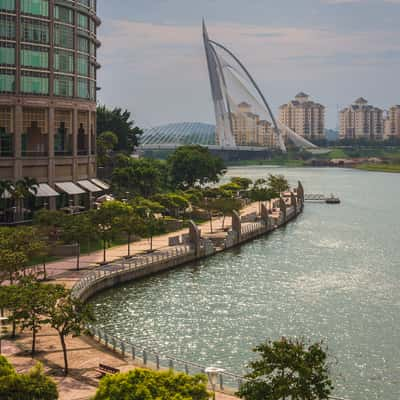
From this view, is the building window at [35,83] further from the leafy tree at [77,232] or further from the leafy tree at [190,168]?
the leafy tree at [190,168]

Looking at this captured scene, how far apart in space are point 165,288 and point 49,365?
77.2ft

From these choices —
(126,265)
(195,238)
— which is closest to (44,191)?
(195,238)

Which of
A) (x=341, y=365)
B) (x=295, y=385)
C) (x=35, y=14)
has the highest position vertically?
(x=35, y=14)

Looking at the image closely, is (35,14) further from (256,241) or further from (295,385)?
(295,385)

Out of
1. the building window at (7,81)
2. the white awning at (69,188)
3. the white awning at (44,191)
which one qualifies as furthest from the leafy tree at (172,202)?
the building window at (7,81)

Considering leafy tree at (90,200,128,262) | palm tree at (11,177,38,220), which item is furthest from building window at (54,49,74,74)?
leafy tree at (90,200,128,262)

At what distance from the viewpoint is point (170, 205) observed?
296 feet

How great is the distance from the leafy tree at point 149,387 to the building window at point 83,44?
65356mm

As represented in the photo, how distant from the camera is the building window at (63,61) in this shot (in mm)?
79938

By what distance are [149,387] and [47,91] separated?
59767 millimetres

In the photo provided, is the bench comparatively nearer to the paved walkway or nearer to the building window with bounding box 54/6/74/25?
the paved walkway

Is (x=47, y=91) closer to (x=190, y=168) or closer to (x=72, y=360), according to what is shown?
(x=72, y=360)

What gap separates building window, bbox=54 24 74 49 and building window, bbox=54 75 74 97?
3.31 meters

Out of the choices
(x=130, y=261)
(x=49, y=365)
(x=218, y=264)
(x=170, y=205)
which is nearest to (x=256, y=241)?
(x=170, y=205)
